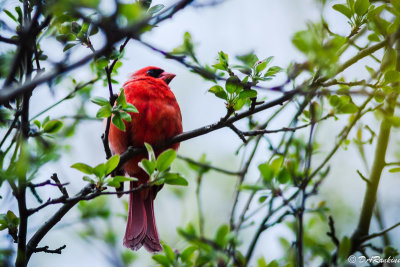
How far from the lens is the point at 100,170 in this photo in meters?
2.05

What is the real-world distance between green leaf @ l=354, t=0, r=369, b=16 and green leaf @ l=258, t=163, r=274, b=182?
883 millimetres

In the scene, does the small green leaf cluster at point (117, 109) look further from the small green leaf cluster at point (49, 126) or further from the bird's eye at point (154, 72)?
the bird's eye at point (154, 72)

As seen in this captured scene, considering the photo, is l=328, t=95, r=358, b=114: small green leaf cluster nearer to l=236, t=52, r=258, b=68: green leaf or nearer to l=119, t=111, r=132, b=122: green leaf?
l=236, t=52, r=258, b=68: green leaf

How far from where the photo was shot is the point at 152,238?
10.9 feet

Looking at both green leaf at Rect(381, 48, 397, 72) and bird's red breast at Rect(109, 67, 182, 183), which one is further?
bird's red breast at Rect(109, 67, 182, 183)

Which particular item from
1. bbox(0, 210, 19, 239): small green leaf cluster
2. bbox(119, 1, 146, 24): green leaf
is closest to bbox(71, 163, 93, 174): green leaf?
bbox(0, 210, 19, 239): small green leaf cluster

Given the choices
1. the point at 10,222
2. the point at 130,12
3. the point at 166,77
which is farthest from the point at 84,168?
the point at 166,77

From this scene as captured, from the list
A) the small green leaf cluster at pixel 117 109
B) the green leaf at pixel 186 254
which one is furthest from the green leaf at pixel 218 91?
the green leaf at pixel 186 254

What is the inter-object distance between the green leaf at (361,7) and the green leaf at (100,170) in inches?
53.2

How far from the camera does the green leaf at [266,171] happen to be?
74.4 inches

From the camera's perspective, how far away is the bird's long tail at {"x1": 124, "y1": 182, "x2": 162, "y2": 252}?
3.26 metres

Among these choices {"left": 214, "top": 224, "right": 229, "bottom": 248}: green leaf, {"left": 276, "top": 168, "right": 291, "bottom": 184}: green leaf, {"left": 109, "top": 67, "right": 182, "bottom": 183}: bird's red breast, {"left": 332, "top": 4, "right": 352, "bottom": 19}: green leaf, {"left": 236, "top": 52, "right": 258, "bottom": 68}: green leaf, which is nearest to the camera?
{"left": 214, "top": 224, "right": 229, "bottom": 248}: green leaf

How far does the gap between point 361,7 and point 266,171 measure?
91cm

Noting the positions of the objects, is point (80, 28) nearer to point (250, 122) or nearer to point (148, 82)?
point (250, 122)
